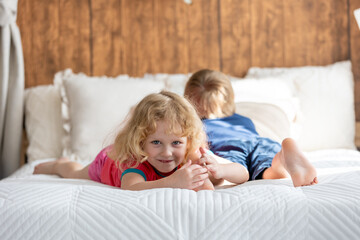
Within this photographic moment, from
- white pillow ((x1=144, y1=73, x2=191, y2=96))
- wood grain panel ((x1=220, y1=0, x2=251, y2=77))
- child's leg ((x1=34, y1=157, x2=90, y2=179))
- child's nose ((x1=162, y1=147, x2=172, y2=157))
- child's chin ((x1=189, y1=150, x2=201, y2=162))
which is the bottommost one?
child's leg ((x1=34, y1=157, x2=90, y2=179))

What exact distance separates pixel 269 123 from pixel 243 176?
65 cm

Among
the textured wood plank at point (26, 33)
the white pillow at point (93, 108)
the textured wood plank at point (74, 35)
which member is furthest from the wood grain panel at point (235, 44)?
the textured wood plank at point (26, 33)

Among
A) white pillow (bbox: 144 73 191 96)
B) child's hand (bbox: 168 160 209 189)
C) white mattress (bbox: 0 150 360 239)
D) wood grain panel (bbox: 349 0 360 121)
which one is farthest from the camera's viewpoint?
wood grain panel (bbox: 349 0 360 121)

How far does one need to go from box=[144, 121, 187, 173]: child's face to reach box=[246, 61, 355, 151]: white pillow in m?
1.09

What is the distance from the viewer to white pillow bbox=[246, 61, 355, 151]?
214 centimetres

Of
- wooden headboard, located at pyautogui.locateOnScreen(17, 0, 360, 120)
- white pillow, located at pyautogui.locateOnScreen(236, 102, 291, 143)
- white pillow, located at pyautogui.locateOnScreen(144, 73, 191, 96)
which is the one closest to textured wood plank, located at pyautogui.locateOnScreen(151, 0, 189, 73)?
wooden headboard, located at pyautogui.locateOnScreen(17, 0, 360, 120)

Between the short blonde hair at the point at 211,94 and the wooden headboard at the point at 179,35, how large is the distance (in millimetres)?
828

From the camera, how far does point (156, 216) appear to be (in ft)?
2.77

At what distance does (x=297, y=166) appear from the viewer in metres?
1.08

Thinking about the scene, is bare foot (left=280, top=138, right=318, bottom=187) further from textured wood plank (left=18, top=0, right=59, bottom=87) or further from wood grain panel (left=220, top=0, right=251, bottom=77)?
textured wood plank (left=18, top=0, right=59, bottom=87)

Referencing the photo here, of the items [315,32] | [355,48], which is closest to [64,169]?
[315,32]

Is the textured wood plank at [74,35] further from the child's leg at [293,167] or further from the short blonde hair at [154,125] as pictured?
the child's leg at [293,167]

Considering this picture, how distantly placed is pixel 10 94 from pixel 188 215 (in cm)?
159

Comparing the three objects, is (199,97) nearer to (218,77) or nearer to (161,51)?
(218,77)
